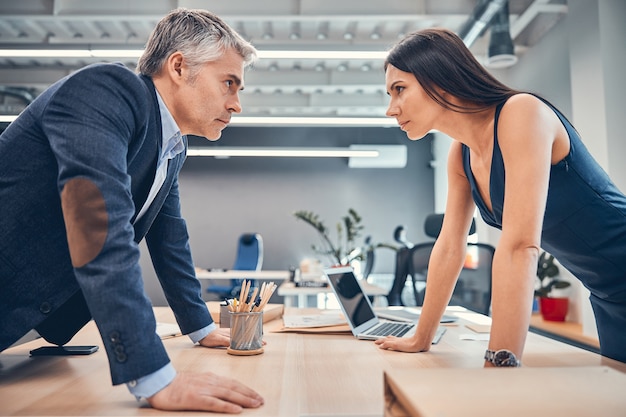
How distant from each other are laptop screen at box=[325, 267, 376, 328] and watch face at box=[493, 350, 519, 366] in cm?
60

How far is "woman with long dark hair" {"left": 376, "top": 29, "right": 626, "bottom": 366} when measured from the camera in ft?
2.93

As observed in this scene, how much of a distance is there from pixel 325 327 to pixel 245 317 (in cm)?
43

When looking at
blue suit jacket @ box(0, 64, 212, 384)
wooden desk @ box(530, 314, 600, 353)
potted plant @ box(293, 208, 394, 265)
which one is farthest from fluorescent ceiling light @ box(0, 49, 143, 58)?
wooden desk @ box(530, 314, 600, 353)

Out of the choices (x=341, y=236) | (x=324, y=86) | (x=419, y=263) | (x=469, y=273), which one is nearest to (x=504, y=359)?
(x=469, y=273)

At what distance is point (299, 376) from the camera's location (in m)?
0.91

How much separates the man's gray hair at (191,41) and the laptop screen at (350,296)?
2.55 ft

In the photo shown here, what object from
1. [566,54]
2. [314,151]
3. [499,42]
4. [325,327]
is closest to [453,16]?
[499,42]

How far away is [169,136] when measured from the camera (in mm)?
1106

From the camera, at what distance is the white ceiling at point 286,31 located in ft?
15.6

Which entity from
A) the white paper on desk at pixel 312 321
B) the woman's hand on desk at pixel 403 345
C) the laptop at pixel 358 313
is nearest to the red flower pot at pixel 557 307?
the laptop at pixel 358 313

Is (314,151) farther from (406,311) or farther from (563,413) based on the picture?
(563,413)

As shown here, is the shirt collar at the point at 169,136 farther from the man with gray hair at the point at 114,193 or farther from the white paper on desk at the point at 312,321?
the white paper on desk at the point at 312,321

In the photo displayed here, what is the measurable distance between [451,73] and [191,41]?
0.64m

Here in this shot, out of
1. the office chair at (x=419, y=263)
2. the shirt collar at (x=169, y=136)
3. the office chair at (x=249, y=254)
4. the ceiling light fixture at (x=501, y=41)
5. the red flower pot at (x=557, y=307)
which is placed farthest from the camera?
the office chair at (x=249, y=254)
